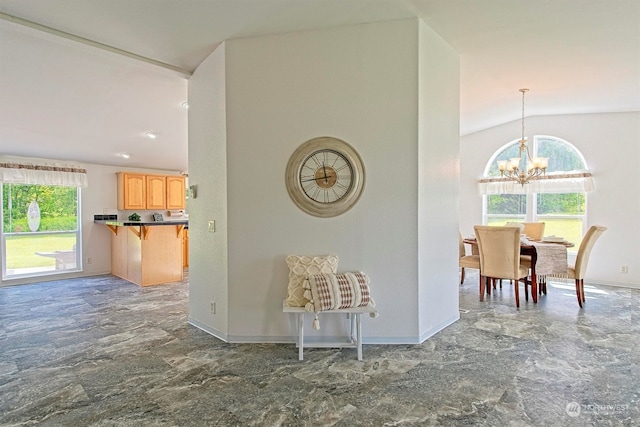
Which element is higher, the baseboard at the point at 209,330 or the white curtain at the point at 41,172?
the white curtain at the point at 41,172

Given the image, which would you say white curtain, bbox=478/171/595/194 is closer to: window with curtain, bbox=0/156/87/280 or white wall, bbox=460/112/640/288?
white wall, bbox=460/112/640/288

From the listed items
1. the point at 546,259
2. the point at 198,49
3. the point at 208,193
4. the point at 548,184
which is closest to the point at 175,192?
the point at 208,193

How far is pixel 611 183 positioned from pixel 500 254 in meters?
2.68

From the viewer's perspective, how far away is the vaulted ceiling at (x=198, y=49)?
2.69 metres

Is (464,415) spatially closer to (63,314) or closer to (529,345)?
(529,345)

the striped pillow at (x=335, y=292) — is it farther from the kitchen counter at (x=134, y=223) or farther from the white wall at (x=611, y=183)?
the white wall at (x=611, y=183)

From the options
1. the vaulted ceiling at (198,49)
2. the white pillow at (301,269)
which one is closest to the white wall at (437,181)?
the vaulted ceiling at (198,49)

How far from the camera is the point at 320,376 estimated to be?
2518mm

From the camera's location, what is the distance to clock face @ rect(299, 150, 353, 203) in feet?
10.2

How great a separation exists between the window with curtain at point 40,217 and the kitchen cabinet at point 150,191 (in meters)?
0.68

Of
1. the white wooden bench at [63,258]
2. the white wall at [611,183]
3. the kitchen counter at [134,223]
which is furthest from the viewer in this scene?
the white wooden bench at [63,258]

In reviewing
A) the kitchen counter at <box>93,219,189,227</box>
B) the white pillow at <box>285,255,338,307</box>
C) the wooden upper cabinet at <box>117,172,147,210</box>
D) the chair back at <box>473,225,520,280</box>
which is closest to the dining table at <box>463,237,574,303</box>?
the chair back at <box>473,225,520,280</box>

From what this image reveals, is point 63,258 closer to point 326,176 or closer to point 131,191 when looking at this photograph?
point 131,191

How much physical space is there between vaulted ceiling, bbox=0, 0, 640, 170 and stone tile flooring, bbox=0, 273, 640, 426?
2483 millimetres
